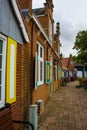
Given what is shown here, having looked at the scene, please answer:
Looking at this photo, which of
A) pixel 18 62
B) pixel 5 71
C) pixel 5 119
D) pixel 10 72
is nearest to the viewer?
pixel 5 119

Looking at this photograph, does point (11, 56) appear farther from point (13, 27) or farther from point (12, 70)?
point (13, 27)

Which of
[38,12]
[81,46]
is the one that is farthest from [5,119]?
[81,46]

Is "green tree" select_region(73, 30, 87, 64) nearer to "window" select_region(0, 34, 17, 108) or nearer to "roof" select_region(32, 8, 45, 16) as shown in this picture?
"roof" select_region(32, 8, 45, 16)

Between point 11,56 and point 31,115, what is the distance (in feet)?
5.82

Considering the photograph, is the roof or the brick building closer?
the brick building

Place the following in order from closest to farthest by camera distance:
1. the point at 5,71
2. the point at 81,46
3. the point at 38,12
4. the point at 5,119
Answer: the point at 5,119 → the point at 5,71 → the point at 38,12 → the point at 81,46

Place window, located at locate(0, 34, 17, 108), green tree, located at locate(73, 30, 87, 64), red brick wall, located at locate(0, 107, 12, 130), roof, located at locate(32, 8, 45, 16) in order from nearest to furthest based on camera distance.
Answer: red brick wall, located at locate(0, 107, 12, 130) < window, located at locate(0, 34, 17, 108) < roof, located at locate(32, 8, 45, 16) < green tree, located at locate(73, 30, 87, 64)

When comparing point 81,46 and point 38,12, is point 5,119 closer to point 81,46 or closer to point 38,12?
point 38,12

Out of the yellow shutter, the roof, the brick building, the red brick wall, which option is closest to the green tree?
the roof

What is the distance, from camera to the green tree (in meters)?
23.0

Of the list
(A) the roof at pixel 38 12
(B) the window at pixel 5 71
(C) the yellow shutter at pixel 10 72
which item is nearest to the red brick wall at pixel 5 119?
(B) the window at pixel 5 71

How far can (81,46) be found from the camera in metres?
23.5

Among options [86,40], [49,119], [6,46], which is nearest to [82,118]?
[49,119]

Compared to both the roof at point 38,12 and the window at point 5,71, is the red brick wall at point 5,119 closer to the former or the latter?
the window at point 5,71
